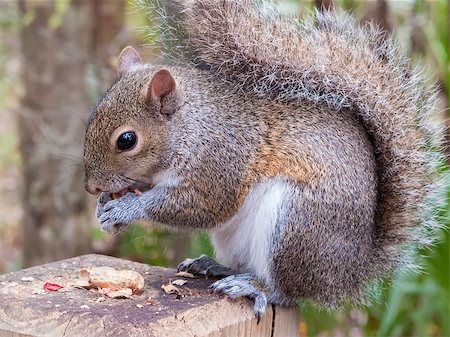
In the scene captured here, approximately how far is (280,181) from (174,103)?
36 centimetres

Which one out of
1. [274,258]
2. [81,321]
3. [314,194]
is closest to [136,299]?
[81,321]

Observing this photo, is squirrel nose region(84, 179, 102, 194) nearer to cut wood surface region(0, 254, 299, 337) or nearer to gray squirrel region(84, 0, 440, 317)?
gray squirrel region(84, 0, 440, 317)

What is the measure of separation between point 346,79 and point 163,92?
1.62ft

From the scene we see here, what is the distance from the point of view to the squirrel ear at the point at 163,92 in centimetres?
212

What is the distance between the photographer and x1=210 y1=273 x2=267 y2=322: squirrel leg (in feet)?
6.39

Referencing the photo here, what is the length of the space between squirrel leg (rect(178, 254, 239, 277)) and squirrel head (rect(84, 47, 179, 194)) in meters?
0.25

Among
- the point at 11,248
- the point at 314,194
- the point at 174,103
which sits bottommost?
the point at 11,248

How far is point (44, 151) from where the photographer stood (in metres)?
3.91

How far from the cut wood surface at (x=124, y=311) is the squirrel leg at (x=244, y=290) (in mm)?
17

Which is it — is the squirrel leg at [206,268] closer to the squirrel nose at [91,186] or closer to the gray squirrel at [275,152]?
the gray squirrel at [275,152]

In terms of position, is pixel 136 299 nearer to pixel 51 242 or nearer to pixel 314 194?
pixel 314 194

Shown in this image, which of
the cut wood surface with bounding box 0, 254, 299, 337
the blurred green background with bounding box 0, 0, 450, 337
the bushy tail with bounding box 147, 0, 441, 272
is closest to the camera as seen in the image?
the cut wood surface with bounding box 0, 254, 299, 337

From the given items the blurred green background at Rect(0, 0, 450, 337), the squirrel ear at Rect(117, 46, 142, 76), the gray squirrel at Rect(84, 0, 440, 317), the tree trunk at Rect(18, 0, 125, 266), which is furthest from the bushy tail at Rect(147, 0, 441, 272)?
the tree trunk at Rect(18, 0, 125, 266)

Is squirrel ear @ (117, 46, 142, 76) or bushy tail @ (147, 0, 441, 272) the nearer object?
bushy tail @ (147, 0, 441, 272)
